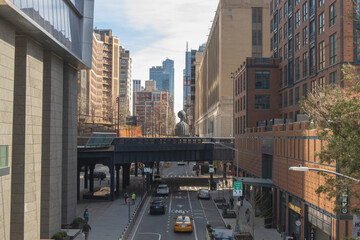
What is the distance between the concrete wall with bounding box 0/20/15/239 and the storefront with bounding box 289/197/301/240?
19463 millimetres

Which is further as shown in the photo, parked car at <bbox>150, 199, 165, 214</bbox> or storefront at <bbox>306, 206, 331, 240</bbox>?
parked car at <bbox>150, 199, 165, 214</bbox>

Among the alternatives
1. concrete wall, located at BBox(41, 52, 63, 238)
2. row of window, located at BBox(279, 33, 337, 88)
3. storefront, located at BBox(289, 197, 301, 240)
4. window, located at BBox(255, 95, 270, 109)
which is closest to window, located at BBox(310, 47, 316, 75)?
row of window, located at BBox(279, 33, 337, 88)

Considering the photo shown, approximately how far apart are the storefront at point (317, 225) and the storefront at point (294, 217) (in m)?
1.27

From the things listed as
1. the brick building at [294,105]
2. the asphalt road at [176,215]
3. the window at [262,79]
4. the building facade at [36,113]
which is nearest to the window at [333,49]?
the brick building at [294,105]

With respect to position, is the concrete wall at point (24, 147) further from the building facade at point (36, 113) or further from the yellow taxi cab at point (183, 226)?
the yellow taxi cab at point (183, 226)

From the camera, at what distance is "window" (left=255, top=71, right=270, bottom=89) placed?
191ft

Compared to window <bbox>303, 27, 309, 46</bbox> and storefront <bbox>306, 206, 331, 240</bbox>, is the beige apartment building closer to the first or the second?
window <bbox>303, 27, 309, 46</bbox>

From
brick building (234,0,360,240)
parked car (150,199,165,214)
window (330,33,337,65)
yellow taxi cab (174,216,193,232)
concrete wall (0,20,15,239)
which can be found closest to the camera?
concrete wall (0,20,15,239)

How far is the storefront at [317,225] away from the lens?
81.2 ft

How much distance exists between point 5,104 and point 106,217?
20719 mm

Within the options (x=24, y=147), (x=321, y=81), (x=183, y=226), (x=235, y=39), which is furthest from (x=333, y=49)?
(x=235, y=39)

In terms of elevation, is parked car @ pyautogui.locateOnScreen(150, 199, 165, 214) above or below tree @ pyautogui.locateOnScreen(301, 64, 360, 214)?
below

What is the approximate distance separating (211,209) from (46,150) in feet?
73.1

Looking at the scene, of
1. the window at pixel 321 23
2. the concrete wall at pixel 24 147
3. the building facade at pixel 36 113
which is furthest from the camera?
the window at pixel 321 23
